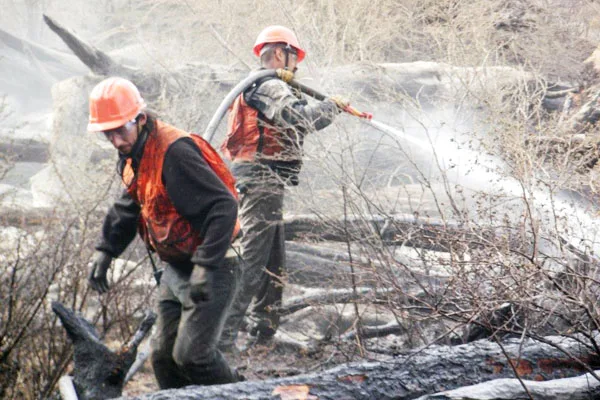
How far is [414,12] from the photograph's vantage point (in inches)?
507

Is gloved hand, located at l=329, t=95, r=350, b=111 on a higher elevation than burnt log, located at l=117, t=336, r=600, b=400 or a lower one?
higher

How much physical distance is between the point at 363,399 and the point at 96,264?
5.72 ft

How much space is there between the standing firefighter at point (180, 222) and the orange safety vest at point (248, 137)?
157cm

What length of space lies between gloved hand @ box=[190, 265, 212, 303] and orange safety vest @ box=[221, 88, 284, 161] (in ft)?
6.13

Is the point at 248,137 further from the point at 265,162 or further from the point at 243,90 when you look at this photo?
the point at 243,90

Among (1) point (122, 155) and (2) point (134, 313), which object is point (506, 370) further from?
(2) point (134, 313)

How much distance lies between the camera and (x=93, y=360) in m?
3.60

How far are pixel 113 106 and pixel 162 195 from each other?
1.74 feet

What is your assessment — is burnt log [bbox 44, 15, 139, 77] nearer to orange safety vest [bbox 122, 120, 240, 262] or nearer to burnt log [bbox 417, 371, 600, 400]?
orange safety vest [bbox 122, 120, 240, 262]

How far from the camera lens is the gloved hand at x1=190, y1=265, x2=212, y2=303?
340 centimetres

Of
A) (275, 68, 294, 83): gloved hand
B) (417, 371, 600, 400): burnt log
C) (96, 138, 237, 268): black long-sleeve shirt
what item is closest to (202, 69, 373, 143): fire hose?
(275, 68, 294, 83): gloved hand

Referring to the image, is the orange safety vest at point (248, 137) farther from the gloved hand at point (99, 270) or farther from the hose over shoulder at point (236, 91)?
the gloved hand at point (99, 270)

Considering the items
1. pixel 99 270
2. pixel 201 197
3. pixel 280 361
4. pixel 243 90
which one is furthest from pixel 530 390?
pixel 243 90

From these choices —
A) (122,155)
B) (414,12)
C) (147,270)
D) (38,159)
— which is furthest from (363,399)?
(38,159)
